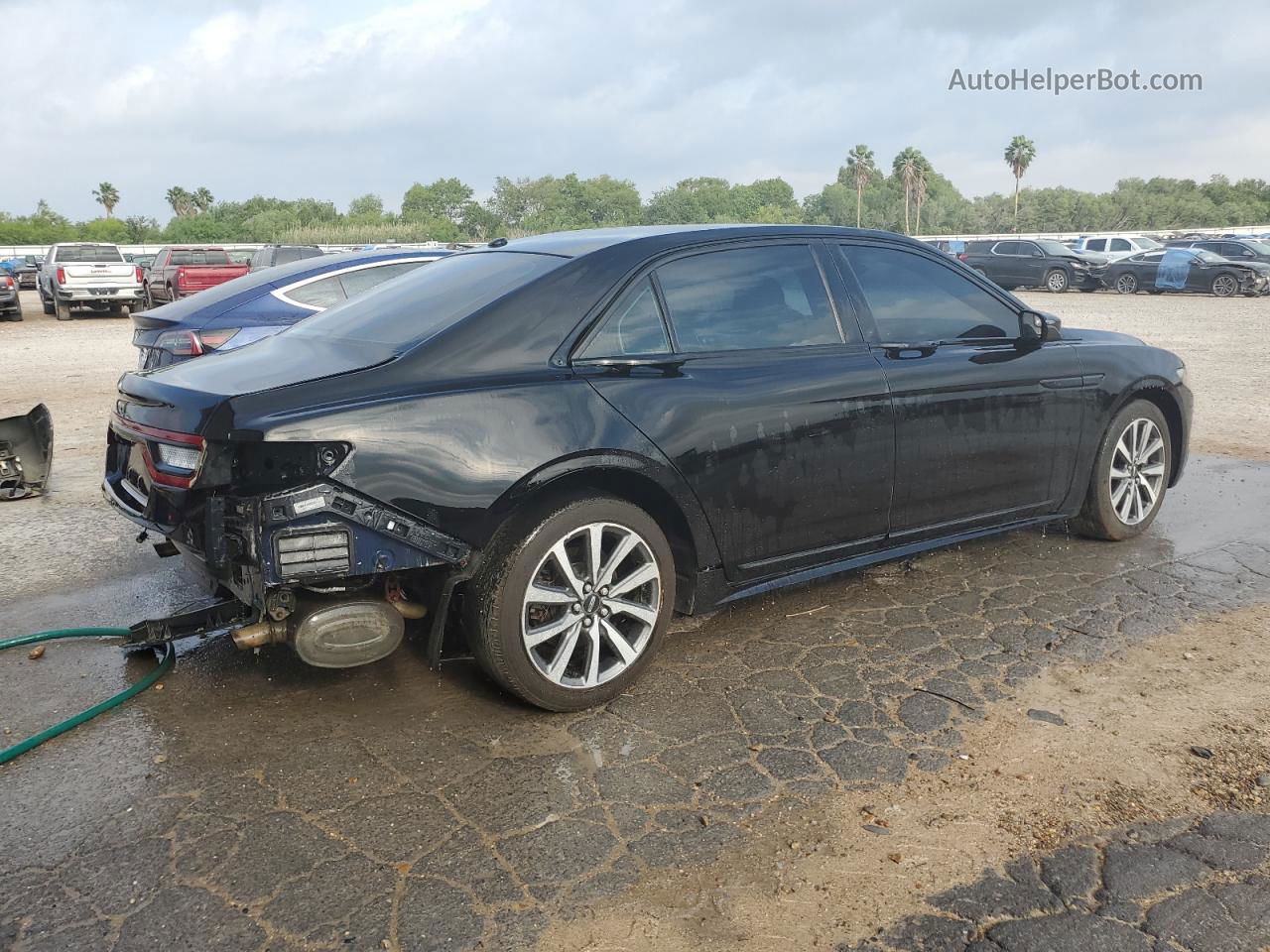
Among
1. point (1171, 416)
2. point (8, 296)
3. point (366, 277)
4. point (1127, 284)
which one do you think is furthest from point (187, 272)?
point (1127, 284)

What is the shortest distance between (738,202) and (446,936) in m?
116

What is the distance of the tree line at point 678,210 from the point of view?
74.9 metres

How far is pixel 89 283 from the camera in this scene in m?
24.6

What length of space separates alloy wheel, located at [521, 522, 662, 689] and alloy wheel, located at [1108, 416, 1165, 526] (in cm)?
303

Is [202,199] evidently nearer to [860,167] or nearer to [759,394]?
[860,167]

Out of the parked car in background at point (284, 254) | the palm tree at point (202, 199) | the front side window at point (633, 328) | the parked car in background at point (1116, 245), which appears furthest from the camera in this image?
the palm tree at point (202, 199)

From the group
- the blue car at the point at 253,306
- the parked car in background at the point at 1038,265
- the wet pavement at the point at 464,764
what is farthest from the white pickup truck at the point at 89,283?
the wet pavement at the point at 464,764

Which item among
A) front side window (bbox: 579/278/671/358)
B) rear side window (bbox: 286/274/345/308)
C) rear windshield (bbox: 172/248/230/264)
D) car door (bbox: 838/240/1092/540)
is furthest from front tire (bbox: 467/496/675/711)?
rear windshield (bbox: 172/248/230/264)

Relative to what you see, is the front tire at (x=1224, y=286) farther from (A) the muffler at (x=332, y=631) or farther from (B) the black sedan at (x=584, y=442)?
(A) the muffler at (x=332, y=631)

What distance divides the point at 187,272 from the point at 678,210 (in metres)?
83.0

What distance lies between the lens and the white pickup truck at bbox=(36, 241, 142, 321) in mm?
24422

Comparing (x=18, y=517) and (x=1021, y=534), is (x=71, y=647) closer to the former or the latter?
(x=18, y=517)

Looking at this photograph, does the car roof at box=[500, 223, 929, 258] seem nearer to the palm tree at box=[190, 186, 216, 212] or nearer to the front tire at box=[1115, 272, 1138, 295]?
the front tire at box=[1115, 272, 1138, 295]

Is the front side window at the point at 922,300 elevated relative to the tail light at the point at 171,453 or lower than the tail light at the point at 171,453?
elevated
